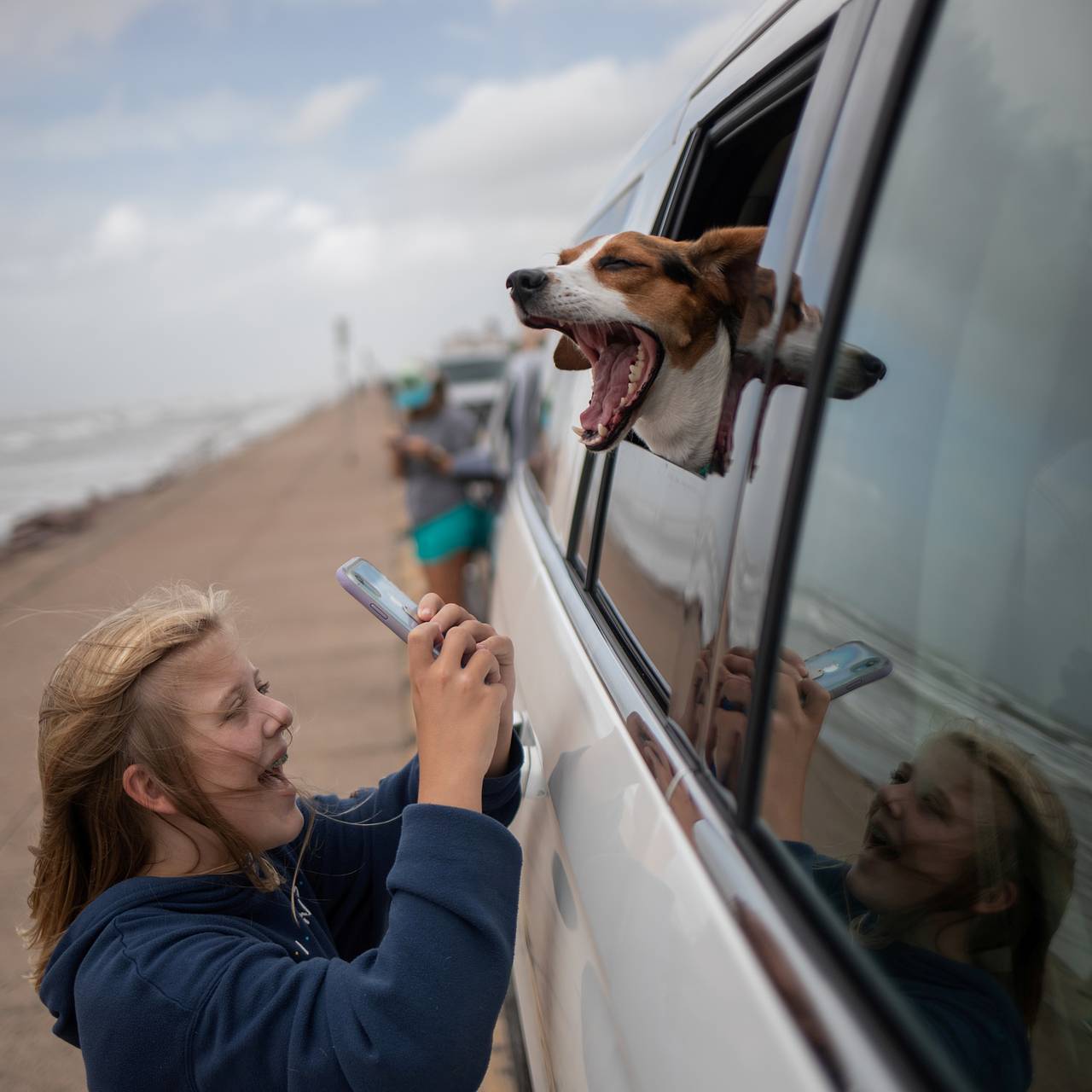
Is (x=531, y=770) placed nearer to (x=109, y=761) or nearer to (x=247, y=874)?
(x=247, y=874)

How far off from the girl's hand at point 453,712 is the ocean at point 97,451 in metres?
12.7

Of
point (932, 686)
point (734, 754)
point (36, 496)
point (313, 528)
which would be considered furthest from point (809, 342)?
point (36, 496)

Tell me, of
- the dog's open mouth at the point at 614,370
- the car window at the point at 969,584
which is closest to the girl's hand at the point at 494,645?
the dog's open mouth at the point at 614,370

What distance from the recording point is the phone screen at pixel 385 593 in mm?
1527

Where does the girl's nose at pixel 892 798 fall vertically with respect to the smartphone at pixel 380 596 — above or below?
below

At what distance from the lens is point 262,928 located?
4.57 feet

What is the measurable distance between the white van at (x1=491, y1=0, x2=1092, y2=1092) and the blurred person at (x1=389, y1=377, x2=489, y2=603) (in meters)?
4.12

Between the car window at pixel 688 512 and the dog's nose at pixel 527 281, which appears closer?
the car window at pixel 688 512

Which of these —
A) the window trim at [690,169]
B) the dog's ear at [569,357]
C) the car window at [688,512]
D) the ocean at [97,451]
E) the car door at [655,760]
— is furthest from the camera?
the ocean at [97,451]

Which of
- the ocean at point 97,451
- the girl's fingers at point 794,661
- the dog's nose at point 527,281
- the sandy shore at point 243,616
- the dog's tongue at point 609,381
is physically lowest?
the ocean at point 97,451

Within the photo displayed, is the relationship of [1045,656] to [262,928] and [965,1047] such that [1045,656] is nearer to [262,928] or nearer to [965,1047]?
[965,1047]

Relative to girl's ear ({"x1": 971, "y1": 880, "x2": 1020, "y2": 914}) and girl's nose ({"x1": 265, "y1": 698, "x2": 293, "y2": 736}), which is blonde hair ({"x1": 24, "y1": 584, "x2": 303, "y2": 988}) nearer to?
girl's nose ({"x1": 265, "y1": 698, "x2": 293, "y2": 736})

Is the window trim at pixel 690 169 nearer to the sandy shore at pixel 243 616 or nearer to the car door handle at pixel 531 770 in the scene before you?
the car door handle at pixel 531 770

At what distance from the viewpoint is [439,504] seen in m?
5.95
